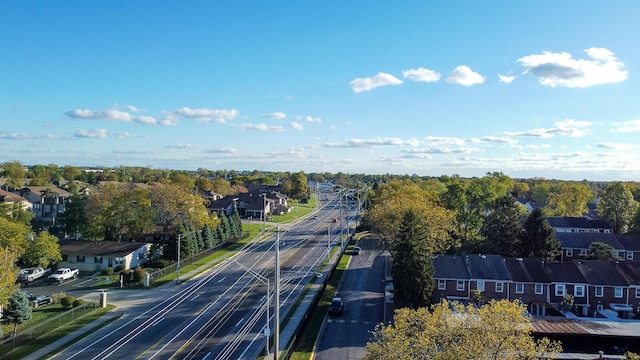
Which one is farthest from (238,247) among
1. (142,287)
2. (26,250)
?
(26,250)

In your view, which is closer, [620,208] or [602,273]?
[602,273]

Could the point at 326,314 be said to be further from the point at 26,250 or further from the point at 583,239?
the point at 583,239

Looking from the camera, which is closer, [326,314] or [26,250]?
[326,314]

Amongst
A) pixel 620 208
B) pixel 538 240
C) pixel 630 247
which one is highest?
pixel 620 208

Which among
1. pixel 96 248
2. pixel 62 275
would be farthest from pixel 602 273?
pixel 96 248

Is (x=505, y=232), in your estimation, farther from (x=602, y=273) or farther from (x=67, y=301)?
(x=67, y=301)

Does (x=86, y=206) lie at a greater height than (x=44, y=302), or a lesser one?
greater

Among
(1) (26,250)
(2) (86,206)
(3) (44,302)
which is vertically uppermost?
(2) (86,206)
